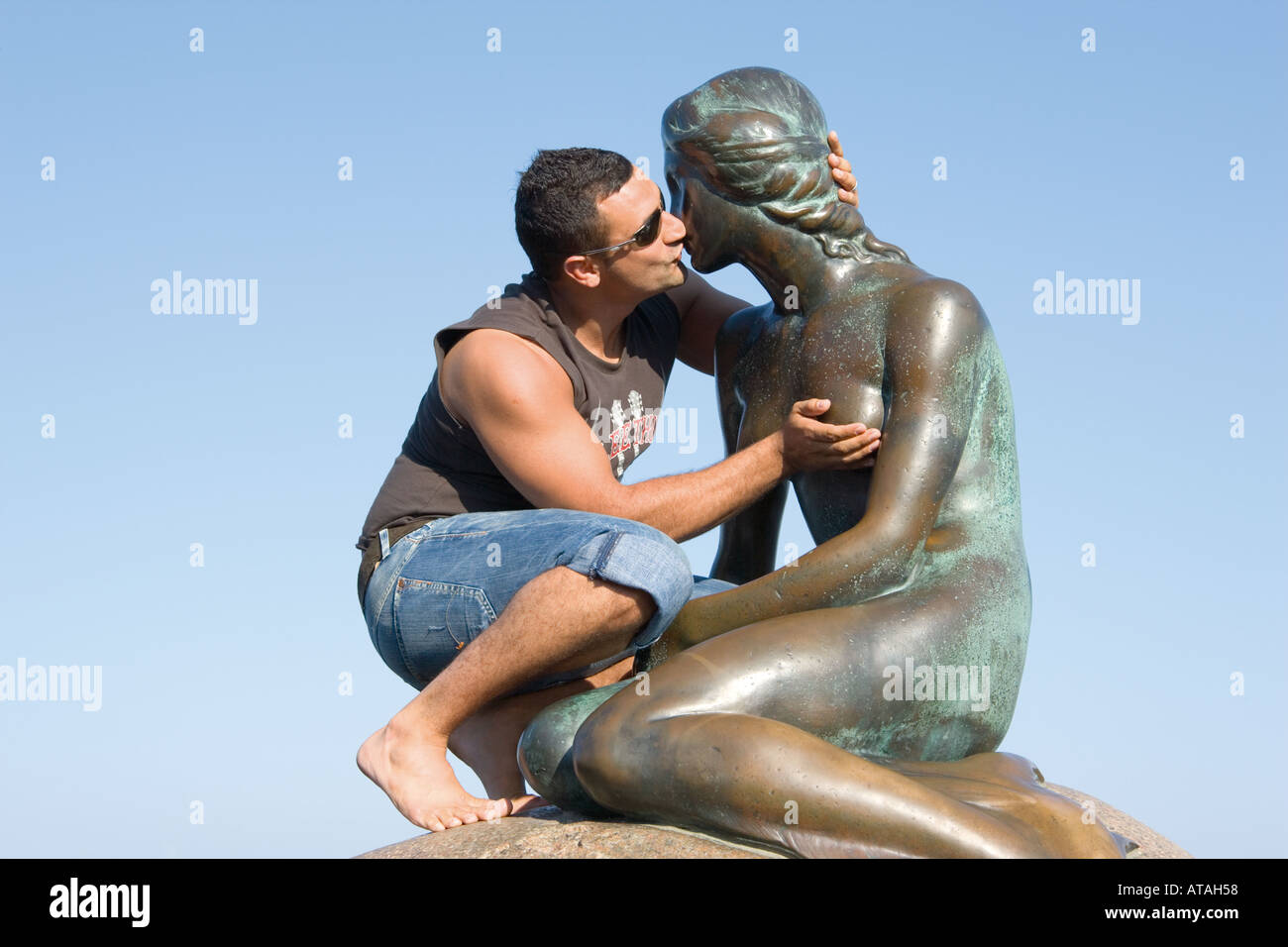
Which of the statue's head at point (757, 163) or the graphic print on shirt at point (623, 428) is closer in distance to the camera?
the statue's head at point (757, 163)

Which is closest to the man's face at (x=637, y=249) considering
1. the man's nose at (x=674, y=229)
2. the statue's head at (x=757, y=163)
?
the man's nose at (x=674, y=229)

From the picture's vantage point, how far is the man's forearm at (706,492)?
17.7ft

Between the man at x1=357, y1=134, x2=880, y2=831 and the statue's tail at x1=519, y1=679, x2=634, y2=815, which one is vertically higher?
the man at x1=357, y1=134, x2=880, y2=831

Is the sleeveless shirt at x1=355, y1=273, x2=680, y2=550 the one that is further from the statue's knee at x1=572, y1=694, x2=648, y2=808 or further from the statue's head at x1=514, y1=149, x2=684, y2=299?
the statue's knee at x1=572, y1=694, x2=648, y2=808

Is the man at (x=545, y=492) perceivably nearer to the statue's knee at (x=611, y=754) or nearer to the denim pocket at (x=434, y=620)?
the denim pocket at (x=434, y=620)

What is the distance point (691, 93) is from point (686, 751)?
2.34 metres

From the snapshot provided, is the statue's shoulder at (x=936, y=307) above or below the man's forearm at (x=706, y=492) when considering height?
above

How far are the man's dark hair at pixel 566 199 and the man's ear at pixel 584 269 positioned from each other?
0.09 feet

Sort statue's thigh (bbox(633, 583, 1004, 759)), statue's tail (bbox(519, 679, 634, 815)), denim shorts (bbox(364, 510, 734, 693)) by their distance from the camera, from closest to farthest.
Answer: statue's thigh (bbox(633, 583, 1004, 759)), statue's tail (bbox(519, 679, 634, 815)), denim shorts (bbox(364, 510, 734, 693))

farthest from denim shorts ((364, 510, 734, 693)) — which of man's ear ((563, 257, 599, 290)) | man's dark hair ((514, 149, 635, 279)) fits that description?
man's dark hair ((514, 149, 635, 279))

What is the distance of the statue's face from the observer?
550cm

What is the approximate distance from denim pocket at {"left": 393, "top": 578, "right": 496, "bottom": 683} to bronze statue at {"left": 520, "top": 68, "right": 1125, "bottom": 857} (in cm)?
53

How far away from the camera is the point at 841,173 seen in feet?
18.0
